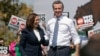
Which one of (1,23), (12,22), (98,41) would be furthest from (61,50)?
(1,23)

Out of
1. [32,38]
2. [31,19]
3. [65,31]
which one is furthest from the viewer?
[32,38]

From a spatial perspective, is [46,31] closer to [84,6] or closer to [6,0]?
[84,6]

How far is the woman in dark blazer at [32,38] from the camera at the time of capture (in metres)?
4.79

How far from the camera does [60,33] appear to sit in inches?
174

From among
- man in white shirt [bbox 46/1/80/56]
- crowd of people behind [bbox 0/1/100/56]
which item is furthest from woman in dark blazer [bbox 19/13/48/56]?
man in white shirt [bbox 46/1/80/56]

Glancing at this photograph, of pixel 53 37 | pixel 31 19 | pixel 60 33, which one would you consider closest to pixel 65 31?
pixel 60 33

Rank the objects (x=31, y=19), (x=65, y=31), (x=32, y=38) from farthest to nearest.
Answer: (x=32, y=38) → (x=31, y=19) → (x=65, y=31)

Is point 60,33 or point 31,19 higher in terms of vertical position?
point 31,19

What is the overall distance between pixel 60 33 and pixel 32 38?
578 mm

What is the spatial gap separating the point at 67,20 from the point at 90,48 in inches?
142

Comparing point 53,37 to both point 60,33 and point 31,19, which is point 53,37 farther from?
point 31,19

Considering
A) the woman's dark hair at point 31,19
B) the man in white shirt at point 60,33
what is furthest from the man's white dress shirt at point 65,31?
the woman's dark hair at point 31,19

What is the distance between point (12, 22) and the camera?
10.6m

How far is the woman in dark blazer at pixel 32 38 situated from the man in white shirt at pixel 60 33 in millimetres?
338
